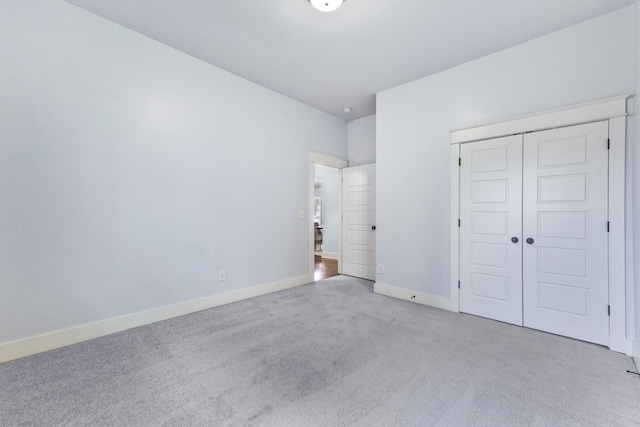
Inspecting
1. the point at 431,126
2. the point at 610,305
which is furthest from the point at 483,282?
the point at 431,126

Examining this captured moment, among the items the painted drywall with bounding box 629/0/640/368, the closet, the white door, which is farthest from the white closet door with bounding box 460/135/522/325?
the white door

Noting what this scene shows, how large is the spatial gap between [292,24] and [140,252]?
2.78 metres

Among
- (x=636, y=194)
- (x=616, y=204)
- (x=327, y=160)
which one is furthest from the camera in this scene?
(x=327, y=160)

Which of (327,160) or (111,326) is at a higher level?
(327,160)

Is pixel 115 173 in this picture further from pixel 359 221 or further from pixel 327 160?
pixel 359 221

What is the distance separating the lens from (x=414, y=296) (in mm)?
3664

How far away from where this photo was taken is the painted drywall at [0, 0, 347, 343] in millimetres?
2236

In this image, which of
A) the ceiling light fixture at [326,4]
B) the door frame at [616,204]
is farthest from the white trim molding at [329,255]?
the ceiling light fixture at [326,4]

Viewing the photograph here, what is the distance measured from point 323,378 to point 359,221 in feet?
10.9

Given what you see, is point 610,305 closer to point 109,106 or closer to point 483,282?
point 483,282

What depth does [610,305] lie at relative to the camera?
243 cm

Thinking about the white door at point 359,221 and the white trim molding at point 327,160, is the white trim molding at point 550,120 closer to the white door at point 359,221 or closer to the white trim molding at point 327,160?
the white door at point 359,221

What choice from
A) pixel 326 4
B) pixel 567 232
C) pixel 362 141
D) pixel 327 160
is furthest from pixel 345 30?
pixel 567 232

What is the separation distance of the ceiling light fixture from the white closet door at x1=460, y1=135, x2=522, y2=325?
2.12m
